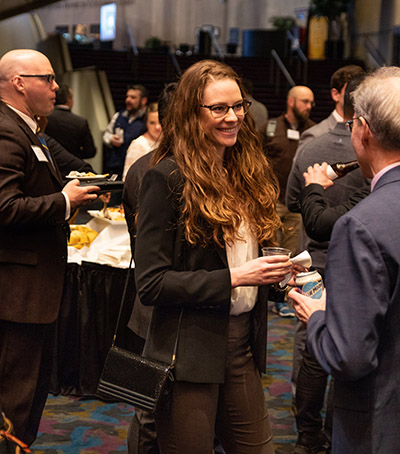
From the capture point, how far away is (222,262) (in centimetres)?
215

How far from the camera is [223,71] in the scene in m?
2.20

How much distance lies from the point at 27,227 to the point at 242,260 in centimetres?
110

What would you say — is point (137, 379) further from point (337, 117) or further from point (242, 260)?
point (337, 117)

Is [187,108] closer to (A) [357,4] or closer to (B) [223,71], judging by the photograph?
(B) [223,71]

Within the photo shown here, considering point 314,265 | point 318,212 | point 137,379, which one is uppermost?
point 318,212

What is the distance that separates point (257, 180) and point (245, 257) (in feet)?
0.84

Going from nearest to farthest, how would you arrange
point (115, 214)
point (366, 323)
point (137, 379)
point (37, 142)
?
point (366, 323)
point (137, 379)
point (37, 142)
point (115, 214)

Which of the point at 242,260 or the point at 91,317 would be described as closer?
the point at 242,260

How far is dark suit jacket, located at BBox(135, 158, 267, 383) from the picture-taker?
2.06 m

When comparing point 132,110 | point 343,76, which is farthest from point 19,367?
point 132,110

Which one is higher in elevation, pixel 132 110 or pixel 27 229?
pixel 27 229

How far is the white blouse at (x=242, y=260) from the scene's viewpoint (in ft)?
7.24

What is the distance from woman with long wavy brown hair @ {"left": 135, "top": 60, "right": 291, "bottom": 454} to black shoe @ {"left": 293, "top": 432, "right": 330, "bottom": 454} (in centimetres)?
131

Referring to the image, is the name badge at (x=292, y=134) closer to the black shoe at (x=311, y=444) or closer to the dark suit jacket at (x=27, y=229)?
the black shoe at (x=311, y=444)
